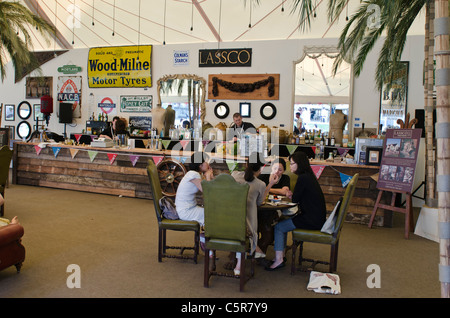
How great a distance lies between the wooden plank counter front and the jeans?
3.01 metres

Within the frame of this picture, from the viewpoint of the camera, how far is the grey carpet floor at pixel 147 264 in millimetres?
3854

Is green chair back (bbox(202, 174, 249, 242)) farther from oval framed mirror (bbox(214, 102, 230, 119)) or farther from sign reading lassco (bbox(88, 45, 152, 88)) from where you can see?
sign reading lassco (bbox(88, 45, 152, 88))

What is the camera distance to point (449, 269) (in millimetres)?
2824

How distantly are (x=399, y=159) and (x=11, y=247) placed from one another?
17.9ft

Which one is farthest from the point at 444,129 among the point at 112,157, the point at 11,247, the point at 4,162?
the point at 112,157

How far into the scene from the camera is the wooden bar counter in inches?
263

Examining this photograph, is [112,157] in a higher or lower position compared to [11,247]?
higher

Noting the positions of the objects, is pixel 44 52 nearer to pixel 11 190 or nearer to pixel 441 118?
pixel 11 190

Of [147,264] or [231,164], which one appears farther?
[231,164]

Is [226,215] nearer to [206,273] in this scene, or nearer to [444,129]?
[206,273]

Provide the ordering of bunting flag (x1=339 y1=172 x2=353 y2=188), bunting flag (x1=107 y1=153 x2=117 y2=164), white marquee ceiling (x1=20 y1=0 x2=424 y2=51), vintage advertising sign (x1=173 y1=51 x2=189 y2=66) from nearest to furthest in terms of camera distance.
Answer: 1. bunting flag (x1=339 y1=172 x2=353 y2=188)
2. bunting flag (x1=107 y1=153 x2=117 y2=164)
3. white marquee ceiling (x1=20 y1=0 x2=424 y2=51)
4. vintage advertising sign (x1=173 y1=51 x2=189 y2=66)

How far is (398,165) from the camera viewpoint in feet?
20.5

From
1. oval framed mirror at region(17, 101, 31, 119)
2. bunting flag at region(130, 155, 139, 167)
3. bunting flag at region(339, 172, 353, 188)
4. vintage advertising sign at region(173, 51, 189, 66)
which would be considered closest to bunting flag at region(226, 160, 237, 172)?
bunting flag at region(339, 172, 353, 188)

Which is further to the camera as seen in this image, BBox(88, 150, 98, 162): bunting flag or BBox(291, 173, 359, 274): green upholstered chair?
BBox(88, 150, 98, 162): bunting flag
